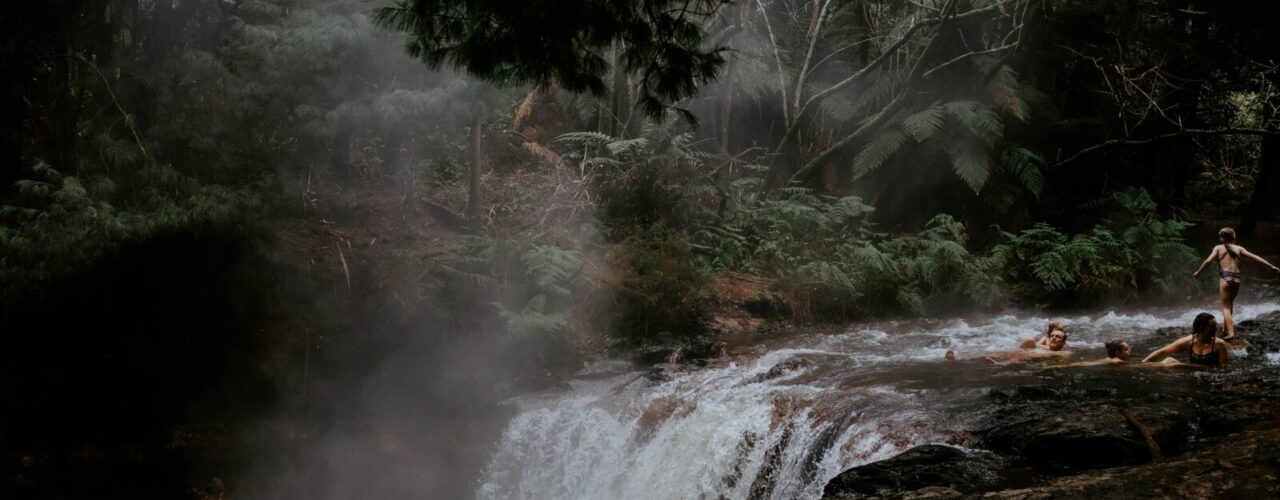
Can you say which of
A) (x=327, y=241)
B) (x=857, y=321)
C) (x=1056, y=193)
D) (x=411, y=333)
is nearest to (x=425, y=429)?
(x=411, y=333)

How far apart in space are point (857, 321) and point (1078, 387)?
15.1 ft

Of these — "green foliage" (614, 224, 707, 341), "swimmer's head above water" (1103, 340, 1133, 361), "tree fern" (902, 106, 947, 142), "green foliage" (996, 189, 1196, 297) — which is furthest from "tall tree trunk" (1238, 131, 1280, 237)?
"green foliage" (614, 224, 707, 341)

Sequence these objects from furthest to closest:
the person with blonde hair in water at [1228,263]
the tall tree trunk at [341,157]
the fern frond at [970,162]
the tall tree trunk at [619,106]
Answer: the tall tree trunk at [619,106] < the fern frond at [970,162] < the tall tree trunk at [341,157] < the person with blonde hair in water at [1228,263]

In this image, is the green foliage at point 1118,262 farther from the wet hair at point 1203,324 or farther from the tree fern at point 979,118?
the wet hair at point 1203,324

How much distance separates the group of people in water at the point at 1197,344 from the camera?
706 centimetres

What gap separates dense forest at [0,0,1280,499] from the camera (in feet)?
21.4

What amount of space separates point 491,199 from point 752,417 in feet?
22.8

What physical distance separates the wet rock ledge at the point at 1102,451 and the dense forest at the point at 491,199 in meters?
2.79

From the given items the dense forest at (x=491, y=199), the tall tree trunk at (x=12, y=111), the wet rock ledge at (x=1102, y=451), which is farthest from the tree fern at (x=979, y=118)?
the tall tree trunk at (x=12, y=111)

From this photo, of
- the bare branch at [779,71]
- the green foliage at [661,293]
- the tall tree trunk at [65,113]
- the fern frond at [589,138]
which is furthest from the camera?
the bare branch at [779,71]

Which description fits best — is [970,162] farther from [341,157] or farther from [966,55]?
[341,157]

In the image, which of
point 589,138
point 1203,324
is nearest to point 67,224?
point 589,138

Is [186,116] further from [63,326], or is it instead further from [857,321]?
[857,321]

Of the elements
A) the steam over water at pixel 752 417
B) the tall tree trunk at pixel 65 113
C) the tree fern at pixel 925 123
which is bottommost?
the steam over water at pixel 752 417
